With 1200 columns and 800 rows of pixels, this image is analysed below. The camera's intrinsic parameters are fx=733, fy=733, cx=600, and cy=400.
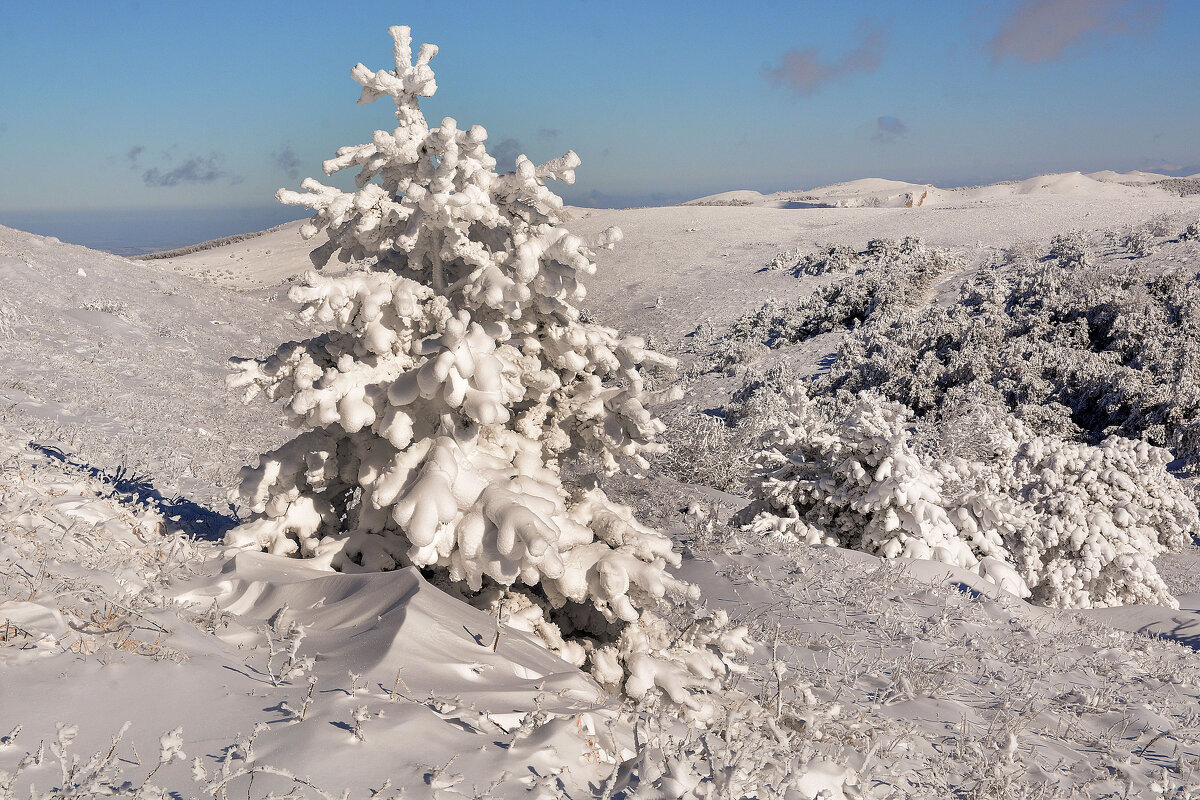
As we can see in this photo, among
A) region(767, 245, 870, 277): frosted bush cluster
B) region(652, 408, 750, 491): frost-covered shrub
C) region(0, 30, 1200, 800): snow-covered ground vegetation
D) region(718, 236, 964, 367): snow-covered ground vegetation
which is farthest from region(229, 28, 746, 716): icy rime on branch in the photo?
region(767, 245, 870, 277): frosted bush cluster

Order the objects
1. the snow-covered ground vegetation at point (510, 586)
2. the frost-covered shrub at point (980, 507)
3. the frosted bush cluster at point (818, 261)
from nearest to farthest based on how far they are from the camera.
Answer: the snow-covered ground vegetation at point (510, 586) < the frost-covered shrub at point (980, 507) < the frosted bush cluster at point (818, 261)

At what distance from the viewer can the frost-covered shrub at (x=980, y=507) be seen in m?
8.10

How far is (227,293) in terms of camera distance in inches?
1049

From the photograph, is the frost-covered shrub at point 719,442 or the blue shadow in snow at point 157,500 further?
the frost-covered shrub at point 719,442

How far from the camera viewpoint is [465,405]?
12.0 ft

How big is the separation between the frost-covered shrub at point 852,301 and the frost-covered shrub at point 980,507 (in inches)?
433

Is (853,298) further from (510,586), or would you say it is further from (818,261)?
(510,586)

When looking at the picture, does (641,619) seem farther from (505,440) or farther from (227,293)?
(227,293)

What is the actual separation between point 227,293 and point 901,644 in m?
27.3

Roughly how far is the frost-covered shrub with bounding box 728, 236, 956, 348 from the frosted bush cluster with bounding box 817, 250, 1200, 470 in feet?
4.24

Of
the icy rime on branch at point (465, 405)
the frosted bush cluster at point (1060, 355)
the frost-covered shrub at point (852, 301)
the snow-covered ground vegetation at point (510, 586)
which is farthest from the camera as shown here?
the frost-covered shrub at point (852, 301)

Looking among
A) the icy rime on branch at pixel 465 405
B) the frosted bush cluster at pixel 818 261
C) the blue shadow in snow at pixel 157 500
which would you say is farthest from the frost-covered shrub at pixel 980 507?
the frosted bush cluster at pixel 818 261

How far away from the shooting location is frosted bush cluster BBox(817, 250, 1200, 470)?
47.1ft

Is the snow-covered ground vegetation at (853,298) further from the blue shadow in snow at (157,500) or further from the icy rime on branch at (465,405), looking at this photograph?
the icy rime on branch at (465,405)
